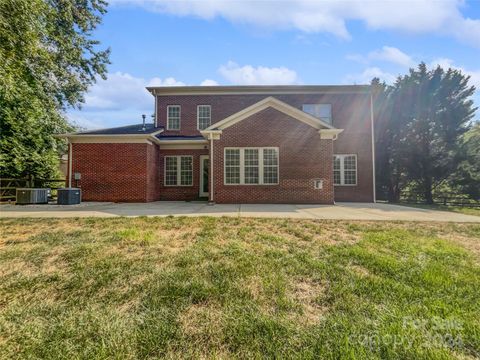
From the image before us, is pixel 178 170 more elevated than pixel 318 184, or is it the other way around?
pixel 178 170

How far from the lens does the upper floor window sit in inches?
630

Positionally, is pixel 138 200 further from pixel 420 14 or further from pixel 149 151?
pixel 420 14

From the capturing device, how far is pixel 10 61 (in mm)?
5930

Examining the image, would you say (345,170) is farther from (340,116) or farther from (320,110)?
(320,110)

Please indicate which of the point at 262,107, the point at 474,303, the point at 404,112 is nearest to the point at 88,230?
the point at 474,303

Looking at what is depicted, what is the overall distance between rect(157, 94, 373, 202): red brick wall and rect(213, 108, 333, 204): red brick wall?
4110mm

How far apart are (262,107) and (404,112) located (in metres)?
14.4

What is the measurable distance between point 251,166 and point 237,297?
31.9ft

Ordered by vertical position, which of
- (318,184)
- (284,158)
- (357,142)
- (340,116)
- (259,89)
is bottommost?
(318,184)

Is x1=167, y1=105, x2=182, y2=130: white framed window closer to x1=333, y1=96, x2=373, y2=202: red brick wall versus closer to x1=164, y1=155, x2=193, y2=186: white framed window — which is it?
x1=164, y1=155, x2=193, y2=186: white framed window

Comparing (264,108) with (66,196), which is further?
(264,108)

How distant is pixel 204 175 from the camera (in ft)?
49.8

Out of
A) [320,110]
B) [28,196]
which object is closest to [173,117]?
[28,196]

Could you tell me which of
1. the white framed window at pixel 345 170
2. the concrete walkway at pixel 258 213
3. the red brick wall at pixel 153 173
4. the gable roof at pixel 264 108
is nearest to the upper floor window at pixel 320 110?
the white framed window at pixel 345 170
